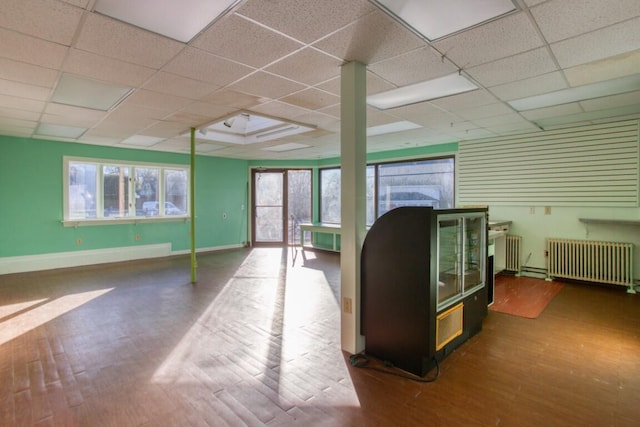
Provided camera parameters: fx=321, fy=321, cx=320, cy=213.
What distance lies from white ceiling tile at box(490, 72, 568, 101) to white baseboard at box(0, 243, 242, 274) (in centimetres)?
764

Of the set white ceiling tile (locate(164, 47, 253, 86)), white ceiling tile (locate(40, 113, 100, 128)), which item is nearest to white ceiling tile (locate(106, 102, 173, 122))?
white ceiling tile (locate(40, 113, 100, 128))

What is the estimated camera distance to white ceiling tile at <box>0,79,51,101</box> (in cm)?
341

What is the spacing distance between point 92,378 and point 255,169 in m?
7.67

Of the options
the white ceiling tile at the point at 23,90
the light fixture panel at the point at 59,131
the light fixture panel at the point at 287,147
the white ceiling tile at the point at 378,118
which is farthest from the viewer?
the light fixture panel at the point at 287,147

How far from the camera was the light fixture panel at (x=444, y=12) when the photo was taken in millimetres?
2066

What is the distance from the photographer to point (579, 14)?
85.9 inches

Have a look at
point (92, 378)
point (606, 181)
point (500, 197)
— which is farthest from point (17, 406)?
point (606, 181)

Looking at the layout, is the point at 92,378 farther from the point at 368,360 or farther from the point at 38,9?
the point at 38,9

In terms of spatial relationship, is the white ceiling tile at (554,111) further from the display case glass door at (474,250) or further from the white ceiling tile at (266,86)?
the white ceiling tile at (266,86)

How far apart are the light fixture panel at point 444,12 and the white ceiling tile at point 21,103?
14.4 feet

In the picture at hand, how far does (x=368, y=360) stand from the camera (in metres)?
2.90

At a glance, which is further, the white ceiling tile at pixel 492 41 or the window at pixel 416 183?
the window at pixel 416 183

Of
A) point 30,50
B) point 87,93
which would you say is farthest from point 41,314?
point 30,50

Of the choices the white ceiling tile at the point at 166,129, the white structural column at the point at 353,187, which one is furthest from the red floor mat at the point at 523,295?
the white ceiling tile at the point at 166,129
